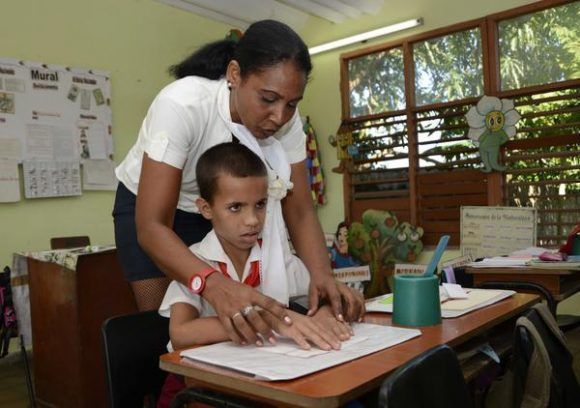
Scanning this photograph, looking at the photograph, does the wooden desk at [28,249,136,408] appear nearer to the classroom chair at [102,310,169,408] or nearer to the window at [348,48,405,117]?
the classroom chair at [102,310,169,408]

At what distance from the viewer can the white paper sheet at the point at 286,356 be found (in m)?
0.81

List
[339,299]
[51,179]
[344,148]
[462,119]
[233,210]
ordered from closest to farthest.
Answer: [339,299], [233,210], [51,179], [462,119], [344,148]

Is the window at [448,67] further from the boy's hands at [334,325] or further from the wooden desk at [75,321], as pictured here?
the boy's hands at [334,325]

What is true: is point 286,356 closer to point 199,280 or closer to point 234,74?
point 199,280

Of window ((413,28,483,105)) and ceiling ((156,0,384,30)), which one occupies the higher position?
ceiling ((156,0,384,30))

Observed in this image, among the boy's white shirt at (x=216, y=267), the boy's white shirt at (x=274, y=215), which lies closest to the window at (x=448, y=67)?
the boy's white shirt at (x=274, y=215)

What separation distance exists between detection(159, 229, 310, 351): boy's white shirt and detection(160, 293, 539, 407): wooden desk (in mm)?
263

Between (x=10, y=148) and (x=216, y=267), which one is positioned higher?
(x=10, y=148)

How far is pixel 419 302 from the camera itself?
1133mm

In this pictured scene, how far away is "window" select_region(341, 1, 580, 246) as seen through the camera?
434 centimetres

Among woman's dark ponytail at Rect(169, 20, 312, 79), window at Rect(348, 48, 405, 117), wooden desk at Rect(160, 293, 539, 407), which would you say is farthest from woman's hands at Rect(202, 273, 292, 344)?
window at Rect(348, 48, 405, 117)

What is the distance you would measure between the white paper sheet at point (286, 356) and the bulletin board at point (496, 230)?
2.63 m

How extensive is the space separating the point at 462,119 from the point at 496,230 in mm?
1347

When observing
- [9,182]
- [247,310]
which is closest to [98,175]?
[9,182]
